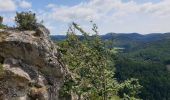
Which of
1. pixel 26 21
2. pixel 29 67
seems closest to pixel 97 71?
pixel 29 67

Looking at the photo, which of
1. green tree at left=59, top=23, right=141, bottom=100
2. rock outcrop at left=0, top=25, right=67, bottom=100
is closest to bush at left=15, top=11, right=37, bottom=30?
rock outcrop at left=0, top=25, right=67, bottom=100

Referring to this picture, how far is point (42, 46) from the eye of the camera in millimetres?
38906

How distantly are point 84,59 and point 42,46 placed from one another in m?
5.25

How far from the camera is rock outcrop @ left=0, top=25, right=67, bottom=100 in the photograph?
112 feet

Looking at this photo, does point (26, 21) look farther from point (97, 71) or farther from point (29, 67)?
point (97, 71)

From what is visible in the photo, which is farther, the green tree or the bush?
the bush

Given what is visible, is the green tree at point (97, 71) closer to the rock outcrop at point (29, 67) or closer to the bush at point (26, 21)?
the rock outcrop at point (29, 67)

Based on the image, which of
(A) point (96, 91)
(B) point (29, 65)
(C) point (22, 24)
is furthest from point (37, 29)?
(A) point (96, 91)

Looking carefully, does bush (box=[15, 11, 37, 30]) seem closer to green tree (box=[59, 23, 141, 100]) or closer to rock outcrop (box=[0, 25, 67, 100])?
rock outcrop (box=[0, 25, 67, 100])

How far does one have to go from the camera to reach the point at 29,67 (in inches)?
1476

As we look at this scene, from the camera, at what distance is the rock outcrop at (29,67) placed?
34.3m

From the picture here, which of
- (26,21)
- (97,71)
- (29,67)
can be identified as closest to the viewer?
(97,71)

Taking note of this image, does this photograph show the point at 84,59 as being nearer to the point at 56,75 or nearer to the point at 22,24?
the point at 56,75

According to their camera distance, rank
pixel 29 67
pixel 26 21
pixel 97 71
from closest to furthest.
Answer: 1. pixel 97 71
2. pixel 29 67
3. pixel 26 21
